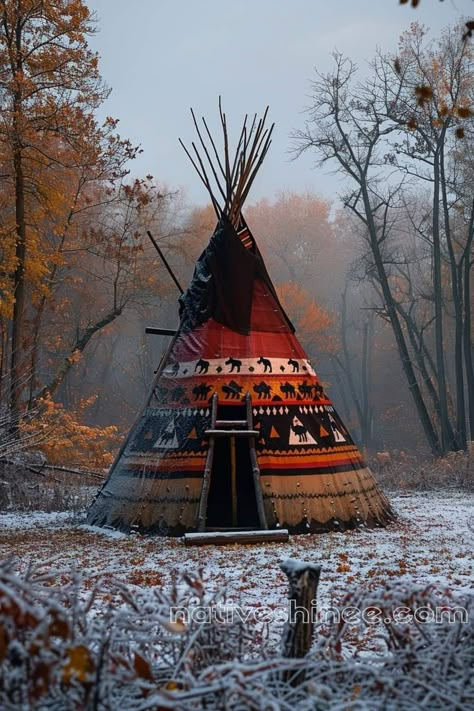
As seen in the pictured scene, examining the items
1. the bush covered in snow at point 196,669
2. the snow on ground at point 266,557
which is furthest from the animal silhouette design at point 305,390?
the bush covered in snow at point 196,669

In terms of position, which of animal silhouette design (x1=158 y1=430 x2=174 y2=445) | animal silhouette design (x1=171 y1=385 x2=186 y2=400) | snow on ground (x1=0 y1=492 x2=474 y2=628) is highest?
animal silhouette design (x1=171 y1=385 x2=186 y2=400)

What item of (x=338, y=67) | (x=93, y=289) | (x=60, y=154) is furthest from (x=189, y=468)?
(x=93, y=289)

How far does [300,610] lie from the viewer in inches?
104

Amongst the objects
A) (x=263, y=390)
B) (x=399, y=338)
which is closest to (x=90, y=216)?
(x=399, y=338)

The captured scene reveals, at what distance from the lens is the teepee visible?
28.2ft

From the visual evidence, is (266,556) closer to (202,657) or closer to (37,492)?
(202,657)

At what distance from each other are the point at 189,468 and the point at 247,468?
1297 mm

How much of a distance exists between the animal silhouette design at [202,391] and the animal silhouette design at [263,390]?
0.62 meters

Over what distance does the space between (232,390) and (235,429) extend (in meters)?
0.51

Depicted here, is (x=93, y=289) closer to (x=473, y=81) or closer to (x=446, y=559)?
(x=473, y=81)

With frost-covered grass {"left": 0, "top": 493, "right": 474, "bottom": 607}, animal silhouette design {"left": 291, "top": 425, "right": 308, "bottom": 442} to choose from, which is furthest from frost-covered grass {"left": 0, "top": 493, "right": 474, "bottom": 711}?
animal silhouette design {"left": 291, "top": 425, "right": 308, "bottom": 442}

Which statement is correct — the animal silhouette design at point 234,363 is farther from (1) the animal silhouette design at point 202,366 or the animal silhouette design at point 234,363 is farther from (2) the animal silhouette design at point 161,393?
(2) the animal silhouette design at point 161,393

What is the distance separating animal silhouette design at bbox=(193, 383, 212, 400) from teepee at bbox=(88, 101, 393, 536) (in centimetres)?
2

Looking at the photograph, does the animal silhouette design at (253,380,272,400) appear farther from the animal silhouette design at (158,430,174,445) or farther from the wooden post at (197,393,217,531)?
the animal silhouette design at (158,430,174,445)
